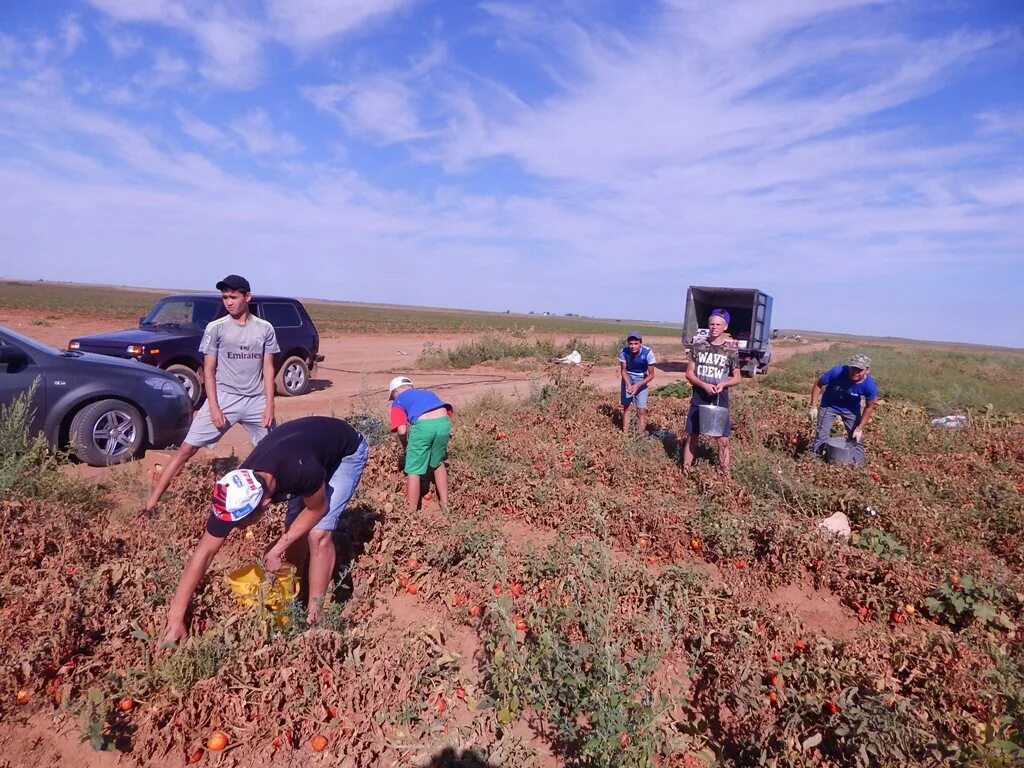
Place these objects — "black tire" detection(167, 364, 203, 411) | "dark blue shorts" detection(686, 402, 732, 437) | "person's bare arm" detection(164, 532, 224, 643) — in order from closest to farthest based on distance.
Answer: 1. "person's bare arm" detection(164, 532, 224, 643)
2. "dark blue shorts" detection(686, 402, 732, 437)
3. "black tire" detection(167, 364, 203, 411)

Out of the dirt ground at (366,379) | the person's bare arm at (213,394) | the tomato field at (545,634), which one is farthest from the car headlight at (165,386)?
the person's bare arm at (213,394)

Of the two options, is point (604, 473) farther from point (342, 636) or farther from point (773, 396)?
point (773, 396)

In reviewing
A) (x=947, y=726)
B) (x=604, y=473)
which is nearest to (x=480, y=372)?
(x=604, y=473)

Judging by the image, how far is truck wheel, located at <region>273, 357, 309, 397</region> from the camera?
1135 centimetres

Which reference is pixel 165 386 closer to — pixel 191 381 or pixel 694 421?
pixel 191 381

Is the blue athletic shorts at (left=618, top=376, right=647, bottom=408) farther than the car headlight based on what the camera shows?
Yes

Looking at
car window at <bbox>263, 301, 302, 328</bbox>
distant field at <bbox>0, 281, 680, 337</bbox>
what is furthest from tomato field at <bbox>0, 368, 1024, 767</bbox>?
distant field at <bbox>0, 281, 680, 337</bbox>

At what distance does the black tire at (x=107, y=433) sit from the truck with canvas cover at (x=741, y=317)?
14.9 metres

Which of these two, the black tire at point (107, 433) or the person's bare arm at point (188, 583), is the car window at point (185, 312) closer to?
the black tire at point (107, 433)

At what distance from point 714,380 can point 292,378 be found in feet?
26.3

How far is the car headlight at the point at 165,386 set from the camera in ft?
20.6

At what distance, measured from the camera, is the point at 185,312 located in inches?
391

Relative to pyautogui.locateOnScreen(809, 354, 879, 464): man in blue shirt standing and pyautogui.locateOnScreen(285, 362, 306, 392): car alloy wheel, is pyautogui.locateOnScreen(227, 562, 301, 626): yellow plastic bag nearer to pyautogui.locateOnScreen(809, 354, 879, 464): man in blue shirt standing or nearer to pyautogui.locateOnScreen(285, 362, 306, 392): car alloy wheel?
pyautogui.locateOnScreen(809, 354, 879, 464): man in blue shirt standing

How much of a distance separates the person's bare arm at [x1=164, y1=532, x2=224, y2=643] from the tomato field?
0.13 metres
